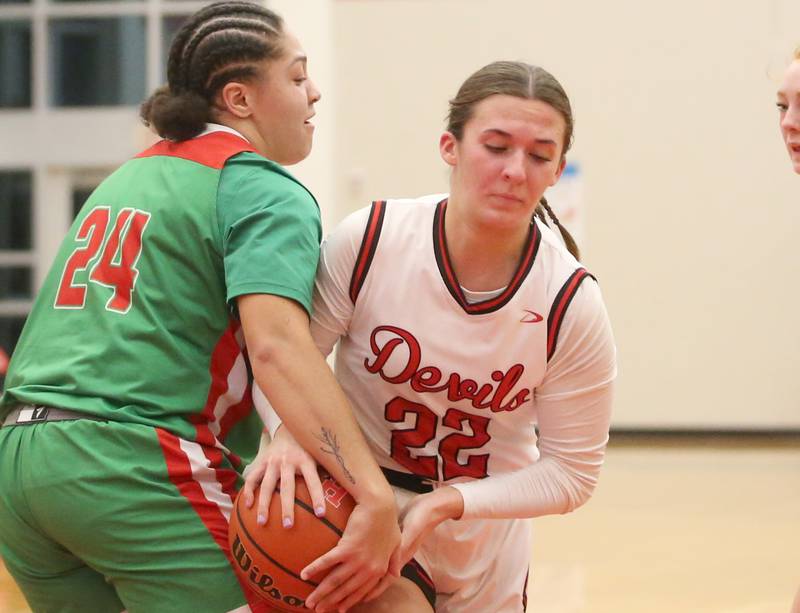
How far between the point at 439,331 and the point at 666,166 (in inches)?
255

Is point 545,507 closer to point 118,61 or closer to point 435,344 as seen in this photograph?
point 435,344

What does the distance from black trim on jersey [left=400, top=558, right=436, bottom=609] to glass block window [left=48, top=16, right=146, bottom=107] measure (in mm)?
6998

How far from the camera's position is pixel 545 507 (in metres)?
2.19

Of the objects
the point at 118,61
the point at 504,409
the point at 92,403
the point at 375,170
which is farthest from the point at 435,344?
the point at 118,61

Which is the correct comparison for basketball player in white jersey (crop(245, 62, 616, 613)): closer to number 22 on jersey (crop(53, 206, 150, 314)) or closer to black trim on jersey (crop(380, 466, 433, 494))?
black trim on jersey (crop(380, 466, 433, 494))

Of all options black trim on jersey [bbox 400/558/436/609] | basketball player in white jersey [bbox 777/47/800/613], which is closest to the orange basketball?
black trim on jersey [bbox 400/558/436/609]

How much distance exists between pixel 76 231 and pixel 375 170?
6.44 meters

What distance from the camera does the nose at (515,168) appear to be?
6.70ft

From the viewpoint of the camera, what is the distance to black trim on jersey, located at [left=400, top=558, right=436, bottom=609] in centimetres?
234

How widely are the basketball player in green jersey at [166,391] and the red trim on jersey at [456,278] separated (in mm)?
314

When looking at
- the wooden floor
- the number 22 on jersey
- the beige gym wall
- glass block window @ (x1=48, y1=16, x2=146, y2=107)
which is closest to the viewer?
the number 22 on jersey

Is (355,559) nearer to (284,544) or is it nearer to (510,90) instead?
(284,544)

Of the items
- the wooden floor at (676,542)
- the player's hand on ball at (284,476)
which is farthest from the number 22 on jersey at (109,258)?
the wooden floor at (676,542)

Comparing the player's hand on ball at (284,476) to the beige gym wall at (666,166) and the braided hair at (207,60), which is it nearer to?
the braided hair at (207,60)
